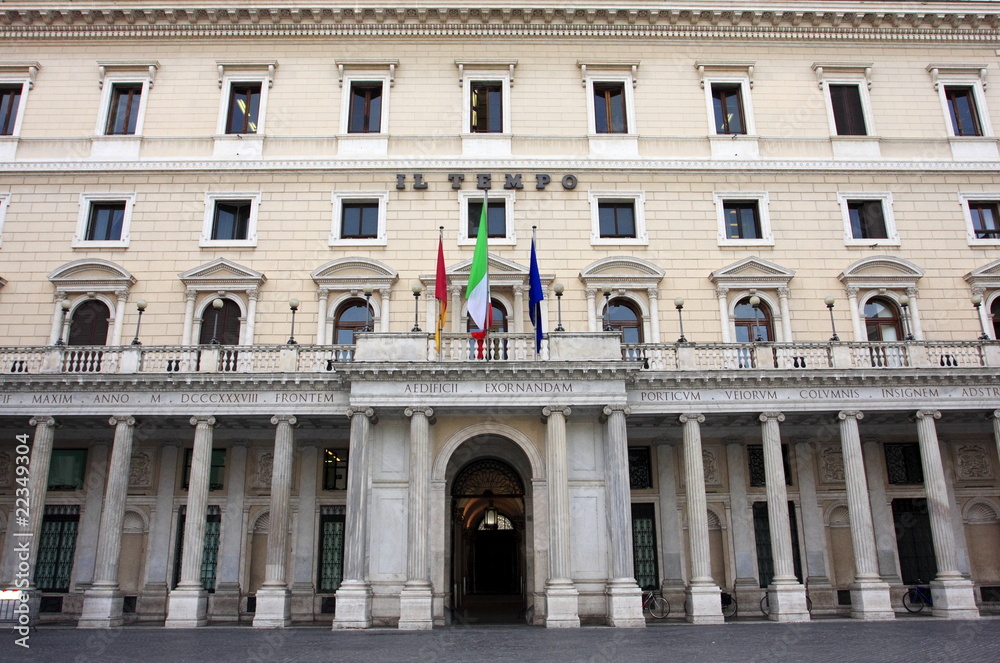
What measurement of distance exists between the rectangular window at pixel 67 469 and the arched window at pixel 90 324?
404cm

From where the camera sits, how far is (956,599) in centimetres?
2356

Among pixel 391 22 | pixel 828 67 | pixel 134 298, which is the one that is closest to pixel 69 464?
pixel 134 298

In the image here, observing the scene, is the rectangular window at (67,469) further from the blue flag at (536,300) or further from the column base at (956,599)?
the column base at (956,599)

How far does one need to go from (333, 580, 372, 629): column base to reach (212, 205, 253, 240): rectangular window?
1440 centimetres

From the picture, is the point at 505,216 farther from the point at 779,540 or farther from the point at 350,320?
the point at 779,540

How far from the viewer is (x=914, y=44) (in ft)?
105

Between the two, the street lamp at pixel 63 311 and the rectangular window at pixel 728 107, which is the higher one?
the rectangular window at pixel 728 107

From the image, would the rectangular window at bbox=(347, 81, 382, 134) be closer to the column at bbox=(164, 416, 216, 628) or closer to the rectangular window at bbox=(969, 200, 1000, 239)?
the column at bbox=(164, 416, 216, 628)

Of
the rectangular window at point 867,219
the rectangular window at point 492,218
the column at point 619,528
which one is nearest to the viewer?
the column at point 619,528

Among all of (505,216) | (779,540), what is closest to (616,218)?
(505,216)

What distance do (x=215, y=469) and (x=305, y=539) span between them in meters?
4.43

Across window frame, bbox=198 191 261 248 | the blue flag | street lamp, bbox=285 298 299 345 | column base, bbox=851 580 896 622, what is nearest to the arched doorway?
the blue flag

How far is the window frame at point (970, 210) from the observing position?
97.6 feet

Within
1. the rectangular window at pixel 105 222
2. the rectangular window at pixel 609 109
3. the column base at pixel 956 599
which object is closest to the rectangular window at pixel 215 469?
the rectangular window at pixel 105 222
